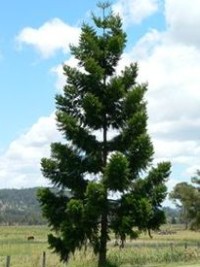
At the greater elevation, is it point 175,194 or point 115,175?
point 175,194

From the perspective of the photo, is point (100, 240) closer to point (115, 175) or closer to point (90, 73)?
point (115, 175)

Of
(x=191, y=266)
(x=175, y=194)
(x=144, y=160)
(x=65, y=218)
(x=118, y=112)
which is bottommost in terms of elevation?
(x=191, y=266)

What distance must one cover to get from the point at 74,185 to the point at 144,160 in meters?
3.33

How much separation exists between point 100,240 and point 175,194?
3523 inches

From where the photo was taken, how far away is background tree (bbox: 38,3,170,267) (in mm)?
27406

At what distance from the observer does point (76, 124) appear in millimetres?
28500

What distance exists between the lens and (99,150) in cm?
2881

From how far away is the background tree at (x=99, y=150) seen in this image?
27406 mm

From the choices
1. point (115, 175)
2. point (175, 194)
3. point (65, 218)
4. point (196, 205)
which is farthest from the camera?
point (175, 194)

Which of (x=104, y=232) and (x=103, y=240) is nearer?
(x=104, y=232)

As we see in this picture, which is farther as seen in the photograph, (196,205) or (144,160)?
(196,205)

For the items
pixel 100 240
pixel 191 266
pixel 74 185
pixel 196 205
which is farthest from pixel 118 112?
pixel 196 205

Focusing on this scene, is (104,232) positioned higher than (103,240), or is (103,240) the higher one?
(104,232)

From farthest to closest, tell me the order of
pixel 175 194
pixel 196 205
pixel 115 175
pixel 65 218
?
pixel 175 194
pixel 196 205
pixel 65 218
pixel 115 175
